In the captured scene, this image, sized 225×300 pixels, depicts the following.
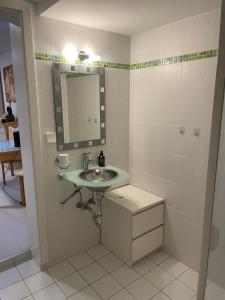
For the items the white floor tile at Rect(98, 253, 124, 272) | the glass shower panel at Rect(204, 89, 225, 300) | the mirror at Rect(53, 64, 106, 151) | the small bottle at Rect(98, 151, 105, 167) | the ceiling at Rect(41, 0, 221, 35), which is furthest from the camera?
the small bottle at Rect(98, 151, 105, 167)

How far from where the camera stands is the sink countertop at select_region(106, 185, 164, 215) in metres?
2.15

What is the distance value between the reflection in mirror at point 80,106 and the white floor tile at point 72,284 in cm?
121

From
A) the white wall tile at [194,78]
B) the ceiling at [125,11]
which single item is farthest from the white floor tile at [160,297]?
the ceiling at [125,11]

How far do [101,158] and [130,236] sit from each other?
2.53 feet

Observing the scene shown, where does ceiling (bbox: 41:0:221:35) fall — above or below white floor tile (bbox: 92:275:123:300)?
above

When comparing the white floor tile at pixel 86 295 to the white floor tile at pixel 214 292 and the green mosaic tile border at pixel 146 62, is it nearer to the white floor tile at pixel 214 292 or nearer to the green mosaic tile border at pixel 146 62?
the white floor tile at pixel 214 292

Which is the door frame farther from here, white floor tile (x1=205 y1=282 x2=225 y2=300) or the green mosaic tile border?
white floor tile (x1=205 y1=282 x2=225 y2=300)

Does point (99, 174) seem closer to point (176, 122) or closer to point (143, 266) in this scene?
point (176, 122)

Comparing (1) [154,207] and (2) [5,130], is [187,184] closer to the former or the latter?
(1) [154,207]

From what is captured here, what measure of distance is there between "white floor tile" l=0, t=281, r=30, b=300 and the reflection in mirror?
1273mm

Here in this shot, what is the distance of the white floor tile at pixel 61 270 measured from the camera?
2.11 m

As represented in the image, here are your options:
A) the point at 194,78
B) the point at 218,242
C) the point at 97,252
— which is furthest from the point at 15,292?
the point at 194,78

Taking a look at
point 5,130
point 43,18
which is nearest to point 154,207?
point 43,18

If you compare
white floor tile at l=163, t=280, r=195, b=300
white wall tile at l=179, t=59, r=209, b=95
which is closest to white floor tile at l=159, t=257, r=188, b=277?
white floor tile at l=163, t=280, r=195, b=300
